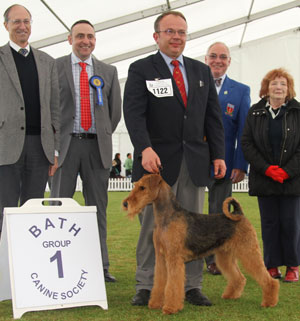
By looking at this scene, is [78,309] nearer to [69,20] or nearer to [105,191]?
[105,191]

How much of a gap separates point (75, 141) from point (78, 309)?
57.6 inches

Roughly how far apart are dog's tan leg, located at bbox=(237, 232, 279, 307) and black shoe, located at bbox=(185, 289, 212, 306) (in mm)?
383

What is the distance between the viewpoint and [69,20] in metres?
10.1

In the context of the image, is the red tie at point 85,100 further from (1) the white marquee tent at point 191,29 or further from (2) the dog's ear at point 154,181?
(1) the white marquee tent at point 191,29

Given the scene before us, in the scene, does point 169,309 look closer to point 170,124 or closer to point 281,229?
point 170,124

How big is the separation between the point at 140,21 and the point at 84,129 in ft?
27.7

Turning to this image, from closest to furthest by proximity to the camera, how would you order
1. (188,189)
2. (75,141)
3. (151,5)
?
1. (188,189)
2. (75,141)
3. (151,5)

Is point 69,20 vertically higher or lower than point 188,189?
higher

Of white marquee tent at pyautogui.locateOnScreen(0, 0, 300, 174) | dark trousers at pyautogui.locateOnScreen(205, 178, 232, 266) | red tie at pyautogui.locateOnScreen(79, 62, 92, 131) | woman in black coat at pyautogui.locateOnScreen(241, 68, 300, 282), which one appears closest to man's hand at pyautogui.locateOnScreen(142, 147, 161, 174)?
red tie at pyautogui.locateOnScreen(79, 62, 92, 131)

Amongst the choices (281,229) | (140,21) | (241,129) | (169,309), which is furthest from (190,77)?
(140,21)

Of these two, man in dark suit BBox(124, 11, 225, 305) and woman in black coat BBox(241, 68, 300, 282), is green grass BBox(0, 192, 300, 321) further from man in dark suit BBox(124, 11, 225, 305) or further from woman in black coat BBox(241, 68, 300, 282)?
woman in black coat BBox(241, 68, 300, 282)

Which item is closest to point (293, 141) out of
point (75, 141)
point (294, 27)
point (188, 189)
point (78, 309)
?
point (188, 189)

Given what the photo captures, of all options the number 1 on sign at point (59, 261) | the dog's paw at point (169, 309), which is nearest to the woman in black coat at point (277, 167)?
the dog's paw at point (169, 309)

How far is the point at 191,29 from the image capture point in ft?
46.2
